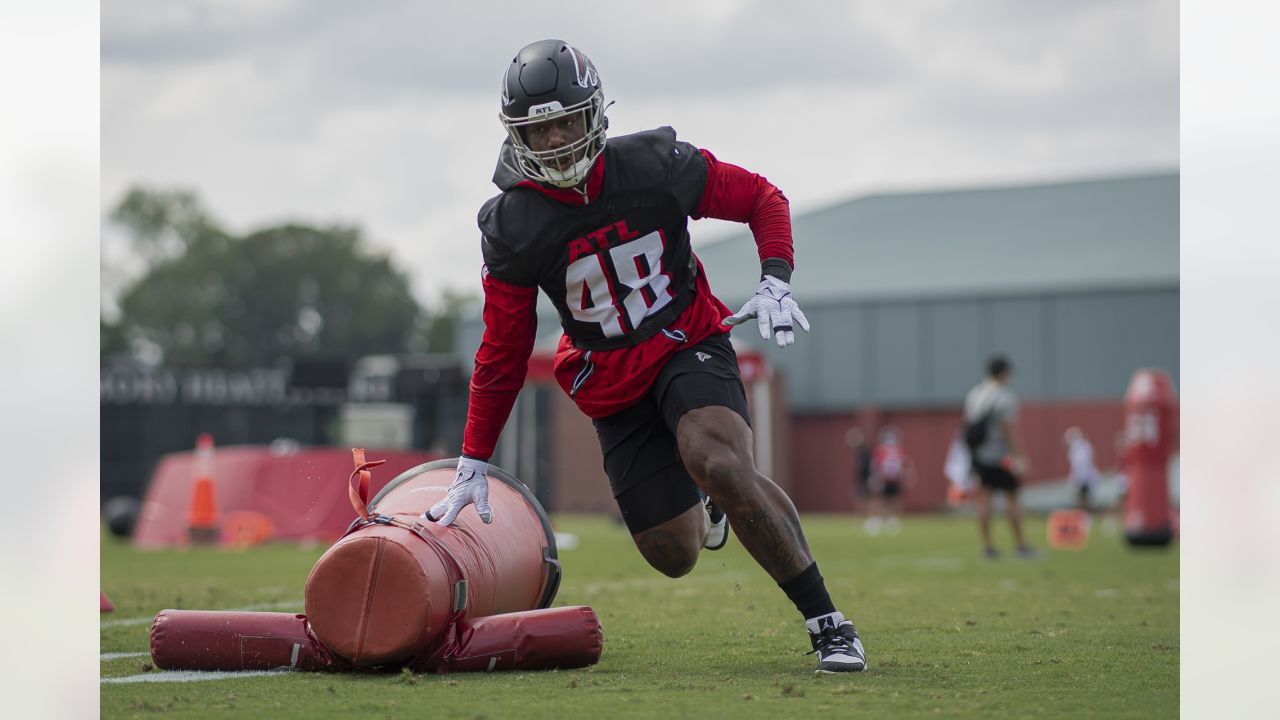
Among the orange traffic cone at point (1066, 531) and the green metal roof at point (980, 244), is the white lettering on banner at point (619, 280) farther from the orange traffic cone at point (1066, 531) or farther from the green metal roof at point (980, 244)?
the green metal roof at point (980, 244)

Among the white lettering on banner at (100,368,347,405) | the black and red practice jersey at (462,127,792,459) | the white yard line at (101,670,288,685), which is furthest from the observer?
the white lettering on banner at (100,368,347,405)

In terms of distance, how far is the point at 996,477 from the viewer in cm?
1265

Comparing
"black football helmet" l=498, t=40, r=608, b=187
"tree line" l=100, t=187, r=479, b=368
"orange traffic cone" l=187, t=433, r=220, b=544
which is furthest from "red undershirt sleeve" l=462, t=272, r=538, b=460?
"tree line" l=100, t=187, r=479, b=368

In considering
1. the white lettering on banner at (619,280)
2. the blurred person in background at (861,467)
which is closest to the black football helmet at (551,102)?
the white lettering on banner at (619,280)

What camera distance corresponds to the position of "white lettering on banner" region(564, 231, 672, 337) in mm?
4910

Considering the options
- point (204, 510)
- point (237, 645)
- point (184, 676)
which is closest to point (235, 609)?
point (237, 645)

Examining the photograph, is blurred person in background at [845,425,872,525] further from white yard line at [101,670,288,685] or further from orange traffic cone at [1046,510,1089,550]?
white yard line at [101,670,288,685]

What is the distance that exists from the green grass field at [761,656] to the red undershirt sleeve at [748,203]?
134 cm

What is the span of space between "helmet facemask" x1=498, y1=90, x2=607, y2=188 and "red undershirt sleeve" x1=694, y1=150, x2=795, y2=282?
0.45 meters

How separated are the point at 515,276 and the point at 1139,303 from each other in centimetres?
3076

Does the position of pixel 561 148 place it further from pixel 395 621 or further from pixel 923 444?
pixel 923 444

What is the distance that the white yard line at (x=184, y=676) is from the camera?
4.54m

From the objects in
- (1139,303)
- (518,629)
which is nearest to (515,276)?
(518,629)
